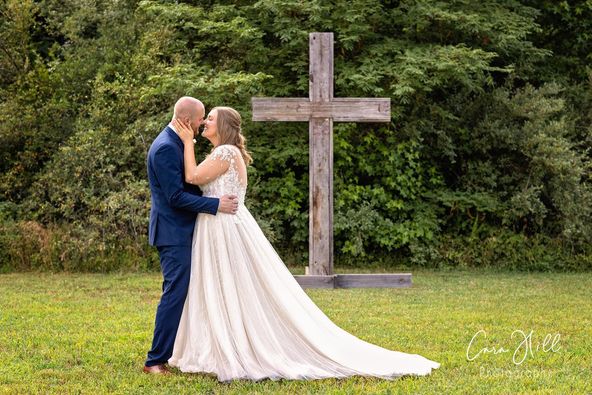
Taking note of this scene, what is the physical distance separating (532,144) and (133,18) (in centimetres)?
729

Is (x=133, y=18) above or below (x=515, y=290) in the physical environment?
above

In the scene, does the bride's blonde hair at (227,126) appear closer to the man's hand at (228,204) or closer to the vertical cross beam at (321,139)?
the man's hand at (228,204)

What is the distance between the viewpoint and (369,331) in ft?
27.2

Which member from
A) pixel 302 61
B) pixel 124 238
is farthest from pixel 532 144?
pixel 124 238

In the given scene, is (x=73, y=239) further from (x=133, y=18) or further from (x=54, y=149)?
(x=133, y=18)

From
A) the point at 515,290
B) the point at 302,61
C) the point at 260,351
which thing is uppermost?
the point at 302,61

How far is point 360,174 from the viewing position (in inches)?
600

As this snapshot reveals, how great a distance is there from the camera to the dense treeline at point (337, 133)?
13.9m

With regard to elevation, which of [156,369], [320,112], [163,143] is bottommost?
[156,369]

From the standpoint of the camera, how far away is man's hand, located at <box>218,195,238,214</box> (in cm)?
658

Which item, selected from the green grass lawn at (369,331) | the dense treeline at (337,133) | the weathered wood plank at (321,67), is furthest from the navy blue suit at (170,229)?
the dense treeline at (337,133)

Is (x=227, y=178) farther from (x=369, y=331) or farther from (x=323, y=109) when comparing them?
(x=323, y=109)

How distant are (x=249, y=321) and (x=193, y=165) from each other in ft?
Answer: 4.01

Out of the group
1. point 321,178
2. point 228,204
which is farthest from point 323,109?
point 228,204
